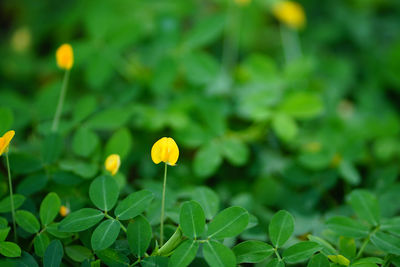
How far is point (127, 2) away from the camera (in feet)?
7.65

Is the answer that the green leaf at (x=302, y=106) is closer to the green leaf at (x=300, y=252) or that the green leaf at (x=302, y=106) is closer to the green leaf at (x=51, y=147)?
the green leaf at (x=300, y=252)

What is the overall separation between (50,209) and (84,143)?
0.37 metres

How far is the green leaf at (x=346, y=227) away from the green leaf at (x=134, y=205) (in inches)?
22.9

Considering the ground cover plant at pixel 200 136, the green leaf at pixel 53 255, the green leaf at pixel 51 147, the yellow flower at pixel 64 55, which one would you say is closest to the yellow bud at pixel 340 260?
the ground cover plant at pixel 200 136

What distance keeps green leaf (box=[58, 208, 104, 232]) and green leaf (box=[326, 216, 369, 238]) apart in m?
0.73

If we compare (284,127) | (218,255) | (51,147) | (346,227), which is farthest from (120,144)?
(346,227)

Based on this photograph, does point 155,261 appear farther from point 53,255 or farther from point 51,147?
point 51,147

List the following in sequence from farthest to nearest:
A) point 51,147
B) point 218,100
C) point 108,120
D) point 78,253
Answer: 1. point 218,100
2. point 108,120
3. point 51,147
4. point 78,253

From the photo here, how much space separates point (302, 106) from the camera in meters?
1.76

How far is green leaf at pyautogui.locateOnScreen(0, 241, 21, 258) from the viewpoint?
3.44ft

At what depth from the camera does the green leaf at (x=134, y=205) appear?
3.65ft

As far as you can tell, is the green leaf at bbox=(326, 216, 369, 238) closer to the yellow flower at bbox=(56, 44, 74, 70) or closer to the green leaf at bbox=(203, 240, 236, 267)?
the green leaf at bbox=(203, 240, 236, 267)

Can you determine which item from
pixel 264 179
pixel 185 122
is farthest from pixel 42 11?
pixel 264 179

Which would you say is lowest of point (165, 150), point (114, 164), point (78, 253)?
point (78, 253)
